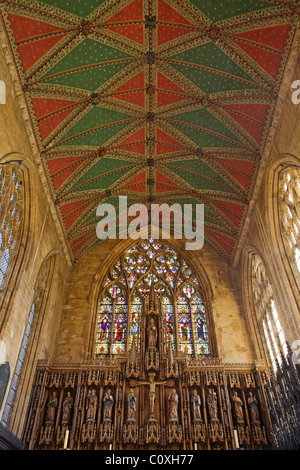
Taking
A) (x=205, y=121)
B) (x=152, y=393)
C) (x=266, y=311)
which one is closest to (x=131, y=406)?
(x=152, y=393)

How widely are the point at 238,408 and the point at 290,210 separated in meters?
6.34

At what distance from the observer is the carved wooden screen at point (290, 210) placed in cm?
1073

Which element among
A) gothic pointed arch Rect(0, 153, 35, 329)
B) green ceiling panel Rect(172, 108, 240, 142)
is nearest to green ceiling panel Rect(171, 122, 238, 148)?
green ceiling panel Rect(172, 108, 240, 142)

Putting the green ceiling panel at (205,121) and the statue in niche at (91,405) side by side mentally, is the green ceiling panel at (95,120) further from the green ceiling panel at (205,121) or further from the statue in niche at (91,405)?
the statue in niche at (91,405)

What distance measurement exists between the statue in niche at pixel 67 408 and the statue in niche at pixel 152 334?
3073 millimetres

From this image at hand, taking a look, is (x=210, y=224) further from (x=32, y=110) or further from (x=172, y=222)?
(x=32, y=110)

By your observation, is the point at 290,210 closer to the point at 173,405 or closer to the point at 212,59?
the point at 212,59

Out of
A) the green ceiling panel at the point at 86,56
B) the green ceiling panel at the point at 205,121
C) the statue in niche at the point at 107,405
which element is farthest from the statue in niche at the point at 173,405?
the green ceiling panel at the point at 86,56

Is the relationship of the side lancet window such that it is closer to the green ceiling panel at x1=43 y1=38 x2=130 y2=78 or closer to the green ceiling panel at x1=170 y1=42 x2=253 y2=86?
the green ceiling panel at x1=170 y1=42 x2=253 y2=86

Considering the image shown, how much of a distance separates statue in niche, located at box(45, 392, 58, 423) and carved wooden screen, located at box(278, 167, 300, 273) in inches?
338

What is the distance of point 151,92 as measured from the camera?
473 inches

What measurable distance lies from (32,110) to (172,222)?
8.82 meters
